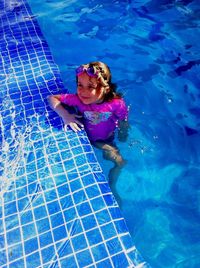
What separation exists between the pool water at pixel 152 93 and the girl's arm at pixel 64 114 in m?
0.75

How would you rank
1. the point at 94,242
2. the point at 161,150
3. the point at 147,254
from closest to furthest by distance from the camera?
Answer: the point at 94,242 < the point at 147,254 < the point at 161,150

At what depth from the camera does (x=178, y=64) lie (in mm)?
5891

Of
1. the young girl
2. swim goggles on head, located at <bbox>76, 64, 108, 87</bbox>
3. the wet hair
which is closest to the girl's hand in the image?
the young girl

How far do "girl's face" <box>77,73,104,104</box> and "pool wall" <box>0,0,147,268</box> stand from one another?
0.42 m

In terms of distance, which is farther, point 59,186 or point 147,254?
point 147,254

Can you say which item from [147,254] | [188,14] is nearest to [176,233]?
[147,254]

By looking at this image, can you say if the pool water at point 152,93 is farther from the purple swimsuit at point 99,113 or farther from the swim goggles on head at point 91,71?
the swim goggles on head at point 91,71

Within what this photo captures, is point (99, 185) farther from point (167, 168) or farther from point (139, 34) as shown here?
point (139, 34)

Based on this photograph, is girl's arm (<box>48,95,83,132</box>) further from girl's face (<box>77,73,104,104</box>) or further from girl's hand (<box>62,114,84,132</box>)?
girl's face (<box>77,73,104,104</box>)

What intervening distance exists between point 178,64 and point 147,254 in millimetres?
3473

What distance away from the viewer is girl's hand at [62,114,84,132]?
3750mm

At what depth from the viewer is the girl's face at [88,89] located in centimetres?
350

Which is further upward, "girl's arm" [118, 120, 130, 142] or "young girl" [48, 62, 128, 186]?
"young girl" [48, 62, 128, 186]

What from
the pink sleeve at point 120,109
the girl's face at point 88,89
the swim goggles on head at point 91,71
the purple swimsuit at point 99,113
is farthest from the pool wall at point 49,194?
the swim goggles on head at point 91,71
